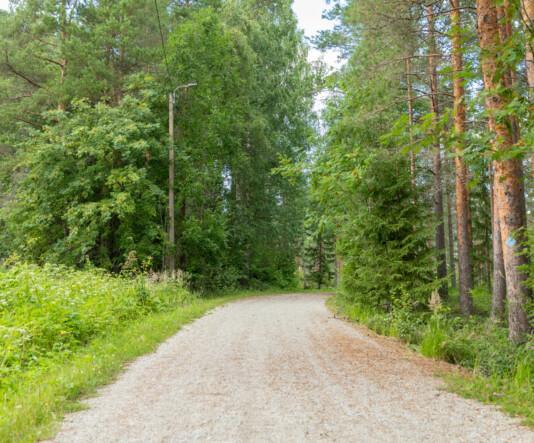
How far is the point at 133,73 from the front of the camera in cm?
1967

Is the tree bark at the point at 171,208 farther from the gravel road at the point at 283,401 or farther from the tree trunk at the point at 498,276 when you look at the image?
the tree trunk at the point at 498,276

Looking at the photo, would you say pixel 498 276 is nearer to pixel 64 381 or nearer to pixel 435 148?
pixel 435 148

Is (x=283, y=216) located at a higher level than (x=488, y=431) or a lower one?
higher

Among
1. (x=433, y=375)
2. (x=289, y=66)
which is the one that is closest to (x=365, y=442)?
(x=433, y=375)

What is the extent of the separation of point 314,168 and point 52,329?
6662mm

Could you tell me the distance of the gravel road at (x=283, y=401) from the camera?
3533 millimetres

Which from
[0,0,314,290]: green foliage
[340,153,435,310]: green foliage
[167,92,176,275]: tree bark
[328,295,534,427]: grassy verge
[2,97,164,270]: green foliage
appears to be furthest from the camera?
[167,92,176,275]: tree bark

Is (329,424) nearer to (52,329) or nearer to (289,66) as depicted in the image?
(52,329)

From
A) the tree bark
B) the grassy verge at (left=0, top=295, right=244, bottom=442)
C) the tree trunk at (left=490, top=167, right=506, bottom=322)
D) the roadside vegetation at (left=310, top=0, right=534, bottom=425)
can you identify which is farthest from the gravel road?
the tree bark

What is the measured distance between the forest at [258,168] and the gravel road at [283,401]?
1.57 feet

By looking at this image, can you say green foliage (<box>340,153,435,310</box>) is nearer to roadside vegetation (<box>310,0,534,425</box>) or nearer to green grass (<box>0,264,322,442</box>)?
roadside vegetation (<box>310,0,534,425</box>)

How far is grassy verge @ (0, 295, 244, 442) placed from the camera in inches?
142

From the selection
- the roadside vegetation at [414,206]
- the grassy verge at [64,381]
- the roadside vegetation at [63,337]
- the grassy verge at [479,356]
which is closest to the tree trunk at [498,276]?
the roadside vegetation at [414,206]

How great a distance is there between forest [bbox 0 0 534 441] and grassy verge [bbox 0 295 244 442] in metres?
0.07
